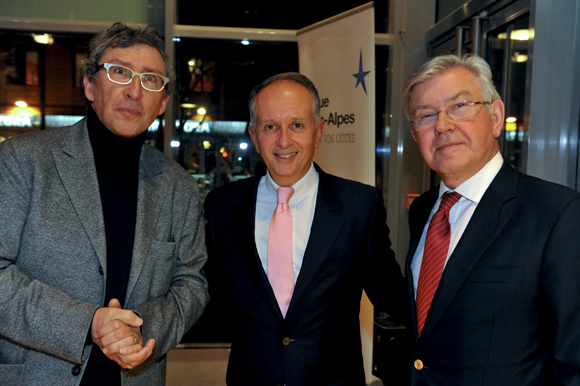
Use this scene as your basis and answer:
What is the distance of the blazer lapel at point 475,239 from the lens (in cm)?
138

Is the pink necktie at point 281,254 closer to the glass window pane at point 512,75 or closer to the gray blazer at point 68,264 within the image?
the gray blazer at point 68,264

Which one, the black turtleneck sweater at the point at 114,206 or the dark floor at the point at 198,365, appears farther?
the dark floor at the point at 198,365

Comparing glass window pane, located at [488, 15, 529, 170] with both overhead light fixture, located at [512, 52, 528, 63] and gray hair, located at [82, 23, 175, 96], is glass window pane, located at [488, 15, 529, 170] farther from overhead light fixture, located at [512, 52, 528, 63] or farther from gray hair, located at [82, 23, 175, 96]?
gray hair, located at [82, 23, 175, 96]

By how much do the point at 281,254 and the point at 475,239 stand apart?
785mm

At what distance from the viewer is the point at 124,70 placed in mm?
1699

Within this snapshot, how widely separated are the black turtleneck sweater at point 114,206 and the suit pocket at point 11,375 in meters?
0.20

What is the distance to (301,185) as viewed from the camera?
1972mm

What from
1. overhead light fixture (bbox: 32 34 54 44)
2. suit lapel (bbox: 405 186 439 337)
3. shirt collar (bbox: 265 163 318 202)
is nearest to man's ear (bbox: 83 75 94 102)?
shirt collar (bbox: 265 163 318 202)

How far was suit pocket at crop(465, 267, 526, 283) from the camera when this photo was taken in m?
1.31

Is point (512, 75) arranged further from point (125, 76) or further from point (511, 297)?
point (125, 76)

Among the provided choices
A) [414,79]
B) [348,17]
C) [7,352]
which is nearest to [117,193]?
[7,352]

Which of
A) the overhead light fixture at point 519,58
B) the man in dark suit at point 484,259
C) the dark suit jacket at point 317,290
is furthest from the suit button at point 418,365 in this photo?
the overhead light fixture at point 519,58

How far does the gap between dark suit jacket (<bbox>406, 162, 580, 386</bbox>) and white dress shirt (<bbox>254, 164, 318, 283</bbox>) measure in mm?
646

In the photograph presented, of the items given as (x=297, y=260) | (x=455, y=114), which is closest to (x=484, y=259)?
(x=455, y=114)
